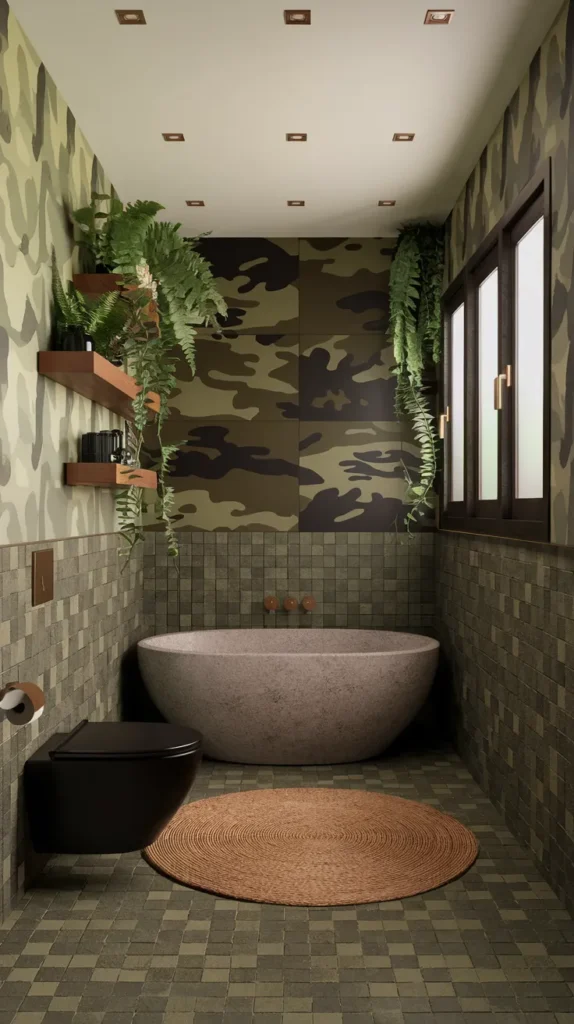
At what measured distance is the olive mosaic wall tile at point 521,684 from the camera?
8.86ft

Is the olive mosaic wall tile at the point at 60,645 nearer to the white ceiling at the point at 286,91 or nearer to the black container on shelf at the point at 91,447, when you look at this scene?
the black container on shelf at the point at 91,447

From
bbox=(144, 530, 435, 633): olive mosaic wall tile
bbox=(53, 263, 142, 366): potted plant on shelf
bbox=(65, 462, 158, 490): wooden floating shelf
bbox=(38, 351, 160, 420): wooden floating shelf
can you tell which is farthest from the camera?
bbox=(144, 530, 435, 633): olive mosaic wall tile

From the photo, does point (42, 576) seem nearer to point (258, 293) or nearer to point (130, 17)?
point (130, 17)

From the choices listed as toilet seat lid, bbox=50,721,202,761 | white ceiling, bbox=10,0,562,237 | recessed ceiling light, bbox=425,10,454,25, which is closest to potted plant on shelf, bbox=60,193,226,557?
white ceiling, bbox=10,0,562,237

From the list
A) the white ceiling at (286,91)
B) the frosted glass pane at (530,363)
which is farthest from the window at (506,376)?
the white ceiling at (286,91)

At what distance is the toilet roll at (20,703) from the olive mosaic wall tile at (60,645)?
0.35 metres

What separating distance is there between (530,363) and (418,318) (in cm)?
166

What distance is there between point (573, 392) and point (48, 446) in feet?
5.57

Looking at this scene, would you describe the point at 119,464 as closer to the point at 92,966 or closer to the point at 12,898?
the point at 12,898

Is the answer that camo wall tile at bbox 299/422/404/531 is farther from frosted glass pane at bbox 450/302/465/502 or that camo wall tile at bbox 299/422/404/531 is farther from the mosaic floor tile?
the mosaic floor tile

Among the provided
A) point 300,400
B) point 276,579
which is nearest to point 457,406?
point 300,400

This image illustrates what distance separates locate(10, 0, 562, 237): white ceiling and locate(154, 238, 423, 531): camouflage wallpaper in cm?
52

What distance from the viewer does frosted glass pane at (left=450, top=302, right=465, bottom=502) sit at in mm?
4582

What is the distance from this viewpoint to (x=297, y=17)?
2818 millimetres
